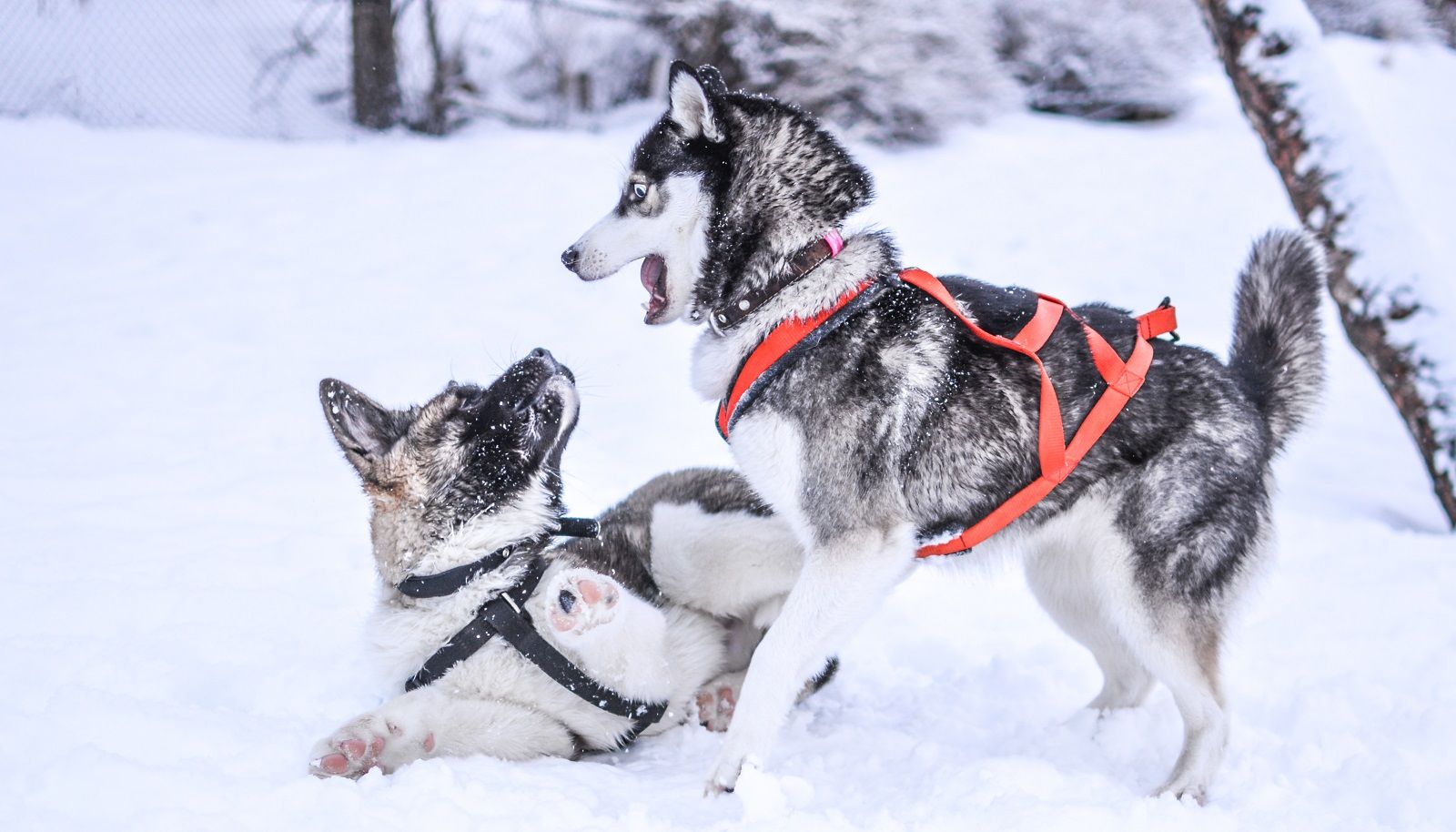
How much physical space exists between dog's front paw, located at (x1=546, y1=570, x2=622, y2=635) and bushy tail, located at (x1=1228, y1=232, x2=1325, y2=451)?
6.71 ft

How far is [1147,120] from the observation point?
13281mm

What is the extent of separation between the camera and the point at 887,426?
2789 mm

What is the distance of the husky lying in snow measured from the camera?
2773 mm

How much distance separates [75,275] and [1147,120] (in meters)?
12.3

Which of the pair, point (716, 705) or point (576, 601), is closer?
point (576, 601)

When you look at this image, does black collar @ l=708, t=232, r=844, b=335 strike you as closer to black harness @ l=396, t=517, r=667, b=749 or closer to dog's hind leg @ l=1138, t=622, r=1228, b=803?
black harness @ l=396, t=517, r=667, b=749

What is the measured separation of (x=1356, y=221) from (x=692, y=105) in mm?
4171

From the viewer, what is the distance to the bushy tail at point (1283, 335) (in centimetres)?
312

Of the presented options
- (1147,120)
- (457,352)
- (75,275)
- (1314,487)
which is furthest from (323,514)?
(1147,120)

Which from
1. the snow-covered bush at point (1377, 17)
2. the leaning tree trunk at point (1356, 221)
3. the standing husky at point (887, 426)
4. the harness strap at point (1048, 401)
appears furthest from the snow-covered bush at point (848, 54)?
the harness strap at point (1048, 401)

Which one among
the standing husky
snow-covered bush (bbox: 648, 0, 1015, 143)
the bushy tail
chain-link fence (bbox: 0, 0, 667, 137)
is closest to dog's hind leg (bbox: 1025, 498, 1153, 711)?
the standing husky

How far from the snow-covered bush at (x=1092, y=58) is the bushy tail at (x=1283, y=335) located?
10801 millimetres

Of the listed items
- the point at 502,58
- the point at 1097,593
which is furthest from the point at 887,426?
the point at 502,58

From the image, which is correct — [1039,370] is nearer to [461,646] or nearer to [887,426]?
[887,426]
